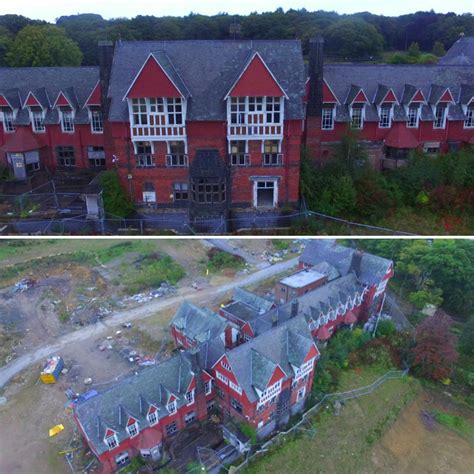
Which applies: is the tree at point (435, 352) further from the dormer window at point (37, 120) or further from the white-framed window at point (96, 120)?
the dormer window at point (37, 120)

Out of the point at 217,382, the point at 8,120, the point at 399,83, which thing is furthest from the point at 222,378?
the point at 399,83

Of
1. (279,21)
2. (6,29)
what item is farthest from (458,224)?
(6,29)

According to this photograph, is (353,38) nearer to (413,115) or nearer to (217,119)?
(413,115)

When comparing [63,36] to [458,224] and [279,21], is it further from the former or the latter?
[458,224]

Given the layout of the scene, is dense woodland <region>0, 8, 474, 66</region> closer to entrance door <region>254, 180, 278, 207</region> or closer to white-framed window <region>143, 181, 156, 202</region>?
entrance door <region>254, 180, 278, 207</region>

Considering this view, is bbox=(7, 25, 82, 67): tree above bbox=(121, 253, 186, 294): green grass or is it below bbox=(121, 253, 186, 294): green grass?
above

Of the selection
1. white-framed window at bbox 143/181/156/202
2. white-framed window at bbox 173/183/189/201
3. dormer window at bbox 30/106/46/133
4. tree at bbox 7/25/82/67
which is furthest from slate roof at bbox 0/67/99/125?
tree at bbox 7/25/82/67

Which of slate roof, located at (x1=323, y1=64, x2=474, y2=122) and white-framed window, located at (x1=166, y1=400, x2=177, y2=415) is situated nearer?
white-framed window, located at (x1=166, y1=400, x2=177, y2=415)
